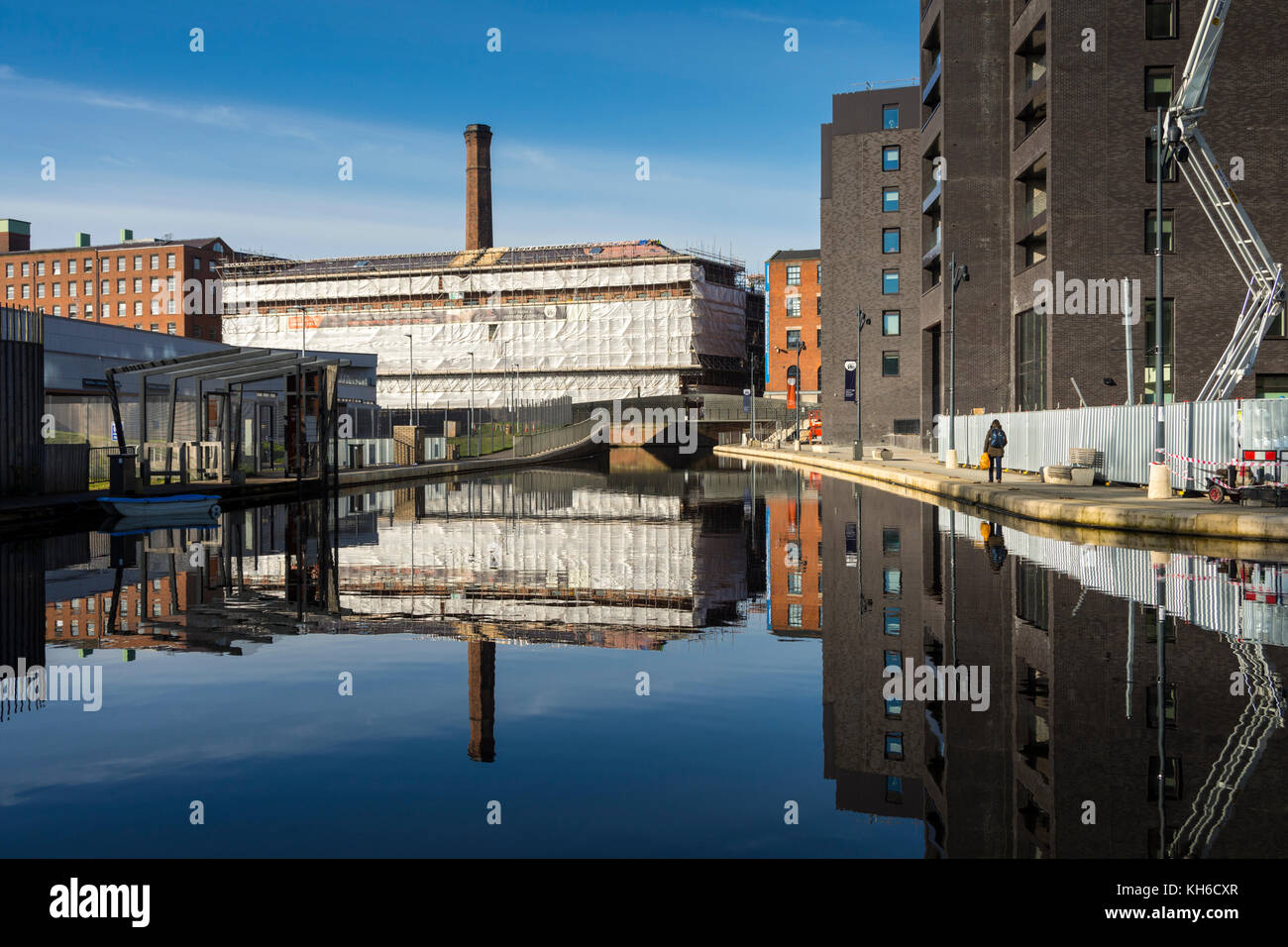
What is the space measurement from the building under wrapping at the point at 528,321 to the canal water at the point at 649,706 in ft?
327

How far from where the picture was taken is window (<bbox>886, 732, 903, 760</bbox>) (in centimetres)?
672

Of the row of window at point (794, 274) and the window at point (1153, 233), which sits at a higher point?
the row of window at point (794, 274)

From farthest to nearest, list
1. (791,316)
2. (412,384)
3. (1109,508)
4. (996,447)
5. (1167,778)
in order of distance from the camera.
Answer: (791,316), (412,384), (996,447), (1109,508), (1167,778)

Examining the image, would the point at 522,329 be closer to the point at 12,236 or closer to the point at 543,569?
the point at 12,236

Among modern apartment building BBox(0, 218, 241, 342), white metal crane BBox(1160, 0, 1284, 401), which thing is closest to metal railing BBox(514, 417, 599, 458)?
white metal crane BBox(1160, 0, 1284, 401)

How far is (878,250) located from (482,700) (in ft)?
254

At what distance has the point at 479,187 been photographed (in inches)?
4712

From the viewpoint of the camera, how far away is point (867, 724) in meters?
7.47

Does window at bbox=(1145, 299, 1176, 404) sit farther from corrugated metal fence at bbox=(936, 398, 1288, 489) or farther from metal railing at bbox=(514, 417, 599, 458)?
metal railing at bbox=(514, 417, 599, 458)

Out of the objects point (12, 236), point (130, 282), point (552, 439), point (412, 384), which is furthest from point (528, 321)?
point (12, 236)

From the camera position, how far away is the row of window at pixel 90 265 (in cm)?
14150

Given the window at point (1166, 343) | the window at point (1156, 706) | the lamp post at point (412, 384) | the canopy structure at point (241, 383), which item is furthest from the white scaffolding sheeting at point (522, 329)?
the window at point (1156, 706)

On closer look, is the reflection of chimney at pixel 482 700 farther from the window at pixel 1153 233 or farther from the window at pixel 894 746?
the window at pixel 1153 233
